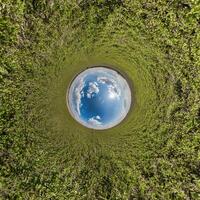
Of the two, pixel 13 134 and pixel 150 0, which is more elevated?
pixel 150 0

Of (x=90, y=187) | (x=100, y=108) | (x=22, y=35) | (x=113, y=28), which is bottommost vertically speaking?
(x=90, y=187)

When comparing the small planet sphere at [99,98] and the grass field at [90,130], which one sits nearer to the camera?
the small planet sphere at [99,98]

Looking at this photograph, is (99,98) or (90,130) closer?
(99,98)

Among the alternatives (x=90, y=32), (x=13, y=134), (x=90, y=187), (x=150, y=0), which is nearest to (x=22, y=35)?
(x=90, y=32)

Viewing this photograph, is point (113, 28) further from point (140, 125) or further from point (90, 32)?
point (140, 125)
